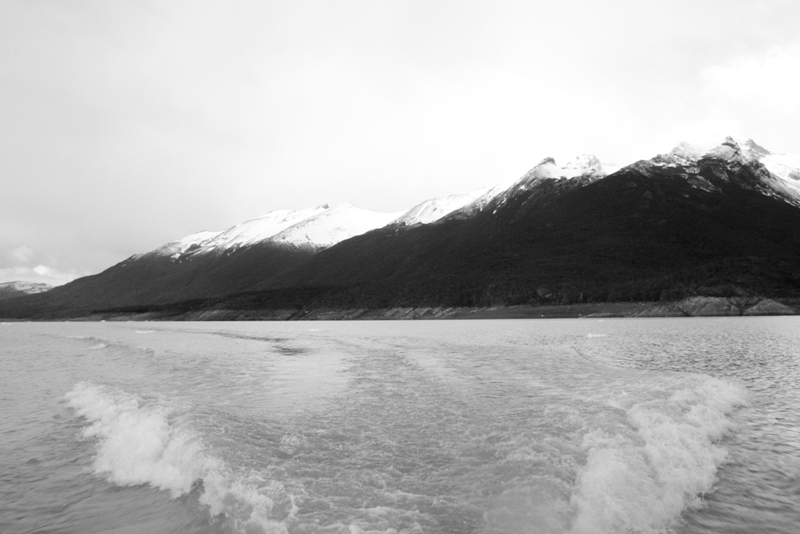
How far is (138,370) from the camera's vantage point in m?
29.9

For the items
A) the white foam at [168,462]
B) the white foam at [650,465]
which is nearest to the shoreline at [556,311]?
the white foam at [650,465]

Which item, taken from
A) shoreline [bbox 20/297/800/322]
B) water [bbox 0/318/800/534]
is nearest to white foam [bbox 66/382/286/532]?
water [bbox 0/318/800/534]

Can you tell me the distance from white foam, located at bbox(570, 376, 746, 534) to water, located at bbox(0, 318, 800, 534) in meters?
0.05

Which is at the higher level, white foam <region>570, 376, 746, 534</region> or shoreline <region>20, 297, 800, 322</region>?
shoreline <region>20, 297, 800, 322</region>

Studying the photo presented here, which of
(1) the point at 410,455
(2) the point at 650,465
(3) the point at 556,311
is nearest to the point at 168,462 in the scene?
(1) the point at 410,455

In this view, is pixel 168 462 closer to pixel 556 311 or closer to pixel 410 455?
pixel 410 455

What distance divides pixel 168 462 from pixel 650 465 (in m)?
10.9

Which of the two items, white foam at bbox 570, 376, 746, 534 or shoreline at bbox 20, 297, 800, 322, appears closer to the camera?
white foam at bbox 570, 376, 746, 534

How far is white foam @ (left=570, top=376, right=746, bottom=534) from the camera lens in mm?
8977

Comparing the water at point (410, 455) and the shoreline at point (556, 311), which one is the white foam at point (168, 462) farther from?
the shoreline at point (556, 311)

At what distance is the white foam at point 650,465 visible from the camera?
8977 mm

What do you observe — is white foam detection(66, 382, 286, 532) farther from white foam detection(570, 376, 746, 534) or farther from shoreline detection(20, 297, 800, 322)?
shoreline detection(20, 297, 800, 322)

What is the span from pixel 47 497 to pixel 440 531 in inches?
310

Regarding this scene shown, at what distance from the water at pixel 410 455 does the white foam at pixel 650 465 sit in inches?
1.9
